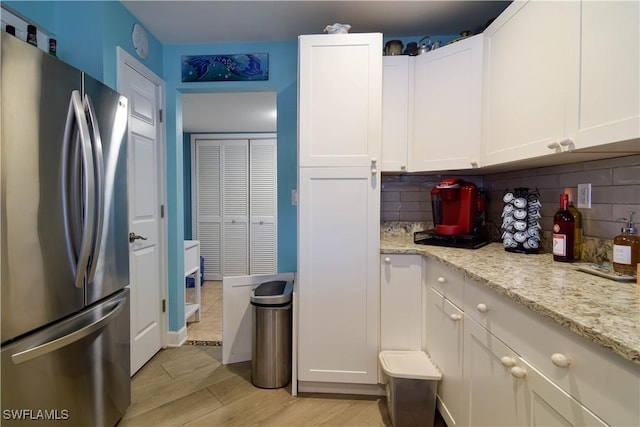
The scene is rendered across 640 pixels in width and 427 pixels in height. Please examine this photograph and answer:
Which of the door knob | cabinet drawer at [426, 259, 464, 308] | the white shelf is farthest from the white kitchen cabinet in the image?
the white shelf

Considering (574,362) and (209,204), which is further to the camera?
(209,204)

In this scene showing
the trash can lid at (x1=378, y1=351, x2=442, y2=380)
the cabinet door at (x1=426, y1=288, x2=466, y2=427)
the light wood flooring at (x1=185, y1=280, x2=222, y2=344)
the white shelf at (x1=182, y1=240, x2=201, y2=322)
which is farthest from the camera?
the white shelf at (x1=182, y1=240, x2=201, y2=322)

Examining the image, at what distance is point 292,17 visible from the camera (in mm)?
1979

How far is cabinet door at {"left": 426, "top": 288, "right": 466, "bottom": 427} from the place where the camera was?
132 centimetres

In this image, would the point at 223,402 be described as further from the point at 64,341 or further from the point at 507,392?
the point at 507,392

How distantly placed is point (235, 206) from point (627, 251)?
429cm

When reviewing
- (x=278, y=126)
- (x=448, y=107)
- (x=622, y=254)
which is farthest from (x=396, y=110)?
(x=622, y=254)

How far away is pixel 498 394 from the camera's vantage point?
1.02m

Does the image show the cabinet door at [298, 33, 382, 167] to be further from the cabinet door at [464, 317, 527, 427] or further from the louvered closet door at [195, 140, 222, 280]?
the louvered closet door at [195, 140, 222, 280]

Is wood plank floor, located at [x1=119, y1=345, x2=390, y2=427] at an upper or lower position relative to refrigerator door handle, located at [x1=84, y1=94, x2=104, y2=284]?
lower

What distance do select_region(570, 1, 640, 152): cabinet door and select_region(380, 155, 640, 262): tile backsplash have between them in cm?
22

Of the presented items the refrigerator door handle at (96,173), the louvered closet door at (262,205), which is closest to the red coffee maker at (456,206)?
the refrigerator door handle at (96,173)

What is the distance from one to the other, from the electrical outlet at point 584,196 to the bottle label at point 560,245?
0.19 m

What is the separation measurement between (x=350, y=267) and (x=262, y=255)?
122 inches
